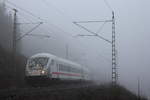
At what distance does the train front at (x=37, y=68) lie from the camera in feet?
80.5

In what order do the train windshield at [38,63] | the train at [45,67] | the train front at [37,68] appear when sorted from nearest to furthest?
the train front at [37,68] → the train at [45,67] → the train windshield at [38,63]

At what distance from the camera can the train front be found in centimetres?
2455

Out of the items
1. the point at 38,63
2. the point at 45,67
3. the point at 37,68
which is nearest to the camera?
the point at 45,67

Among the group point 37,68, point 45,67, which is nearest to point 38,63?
point 37,68

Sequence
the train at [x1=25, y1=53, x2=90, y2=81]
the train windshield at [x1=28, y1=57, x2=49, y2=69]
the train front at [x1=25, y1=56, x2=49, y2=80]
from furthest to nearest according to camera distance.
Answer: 1. the train windshield at [x1=28, y1=57, x2=49, y2=69]
2. the train at [x1=25, y1=53, x2=90, y2=81]
3. the train front at [x1=25, y1=56, x2=49, y2=80]

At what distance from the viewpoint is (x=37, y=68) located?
82.5 feet

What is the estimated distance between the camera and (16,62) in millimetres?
33656

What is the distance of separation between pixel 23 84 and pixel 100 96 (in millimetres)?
11303

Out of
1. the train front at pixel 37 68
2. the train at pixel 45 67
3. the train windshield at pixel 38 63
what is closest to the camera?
the train front at pixel 37 68

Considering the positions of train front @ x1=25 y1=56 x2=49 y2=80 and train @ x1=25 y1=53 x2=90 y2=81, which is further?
train @ x1=25 y1=53 x2=90 y2=81

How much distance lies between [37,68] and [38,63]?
1.70ft

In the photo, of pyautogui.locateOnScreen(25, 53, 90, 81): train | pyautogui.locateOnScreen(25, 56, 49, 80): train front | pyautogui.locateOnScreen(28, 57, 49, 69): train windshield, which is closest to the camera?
pyautogui.locateOnScreen(25, 56, 49, 80): train front

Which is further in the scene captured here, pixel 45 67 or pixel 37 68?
pixel 37 68

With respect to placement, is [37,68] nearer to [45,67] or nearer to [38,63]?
[38,63]
